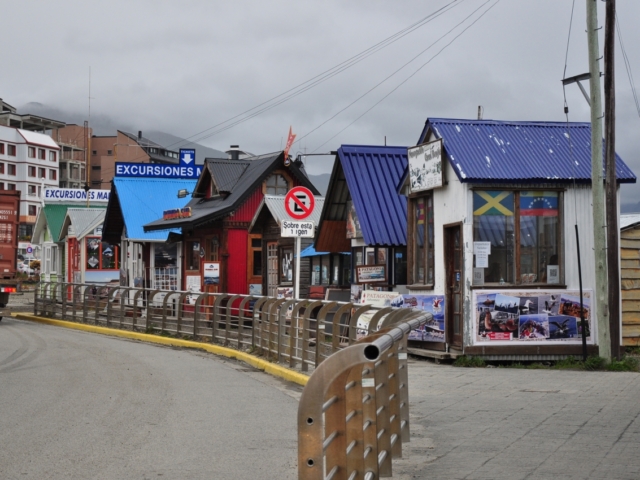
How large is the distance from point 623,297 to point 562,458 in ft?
39.3

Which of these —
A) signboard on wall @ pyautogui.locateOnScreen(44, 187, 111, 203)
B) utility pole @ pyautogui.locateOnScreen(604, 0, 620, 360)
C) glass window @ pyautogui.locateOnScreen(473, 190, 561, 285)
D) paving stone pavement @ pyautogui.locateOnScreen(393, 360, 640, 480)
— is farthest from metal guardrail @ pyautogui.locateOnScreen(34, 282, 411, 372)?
signboard on wall @ pyautogui.locateOnScreen(44, 187, 111, 203)

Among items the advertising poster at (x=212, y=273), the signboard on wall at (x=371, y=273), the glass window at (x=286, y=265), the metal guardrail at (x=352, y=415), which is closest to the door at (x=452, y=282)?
the signboard on wall at (x=371, y=273)

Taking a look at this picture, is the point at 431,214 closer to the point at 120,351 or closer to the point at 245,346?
the point at 245,346

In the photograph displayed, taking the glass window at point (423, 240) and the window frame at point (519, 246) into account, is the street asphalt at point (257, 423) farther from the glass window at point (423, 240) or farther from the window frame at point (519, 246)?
the glass window at point (423, 240)

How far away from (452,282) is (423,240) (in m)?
1.46

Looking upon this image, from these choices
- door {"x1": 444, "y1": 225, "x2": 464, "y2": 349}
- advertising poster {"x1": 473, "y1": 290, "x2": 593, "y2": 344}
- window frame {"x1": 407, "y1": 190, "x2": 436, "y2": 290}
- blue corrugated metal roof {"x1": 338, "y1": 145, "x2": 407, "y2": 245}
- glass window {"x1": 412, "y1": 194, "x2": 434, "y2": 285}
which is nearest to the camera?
advertising poster {"x1": 473, "y1": 290, "x2": 593, "y2": 344}

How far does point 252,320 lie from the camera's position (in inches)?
757

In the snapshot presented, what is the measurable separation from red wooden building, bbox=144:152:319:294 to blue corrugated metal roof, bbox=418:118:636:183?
16044mm

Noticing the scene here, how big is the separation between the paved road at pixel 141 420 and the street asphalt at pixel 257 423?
0.02 meters

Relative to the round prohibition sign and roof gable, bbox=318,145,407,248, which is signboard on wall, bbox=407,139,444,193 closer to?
roof gable, bbox=318,145,407,248

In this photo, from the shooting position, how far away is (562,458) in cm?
771

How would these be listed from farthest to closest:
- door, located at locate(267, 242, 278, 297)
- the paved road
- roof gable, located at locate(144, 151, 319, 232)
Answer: roof gable, located at locate(144, 151, 319, 232) < door, located at locate(267, 242, 278, 297) < the paved road

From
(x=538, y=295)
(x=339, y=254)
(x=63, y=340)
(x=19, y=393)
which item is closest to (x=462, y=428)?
(x=19, y=393)

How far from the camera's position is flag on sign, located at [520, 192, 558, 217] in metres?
17.3
